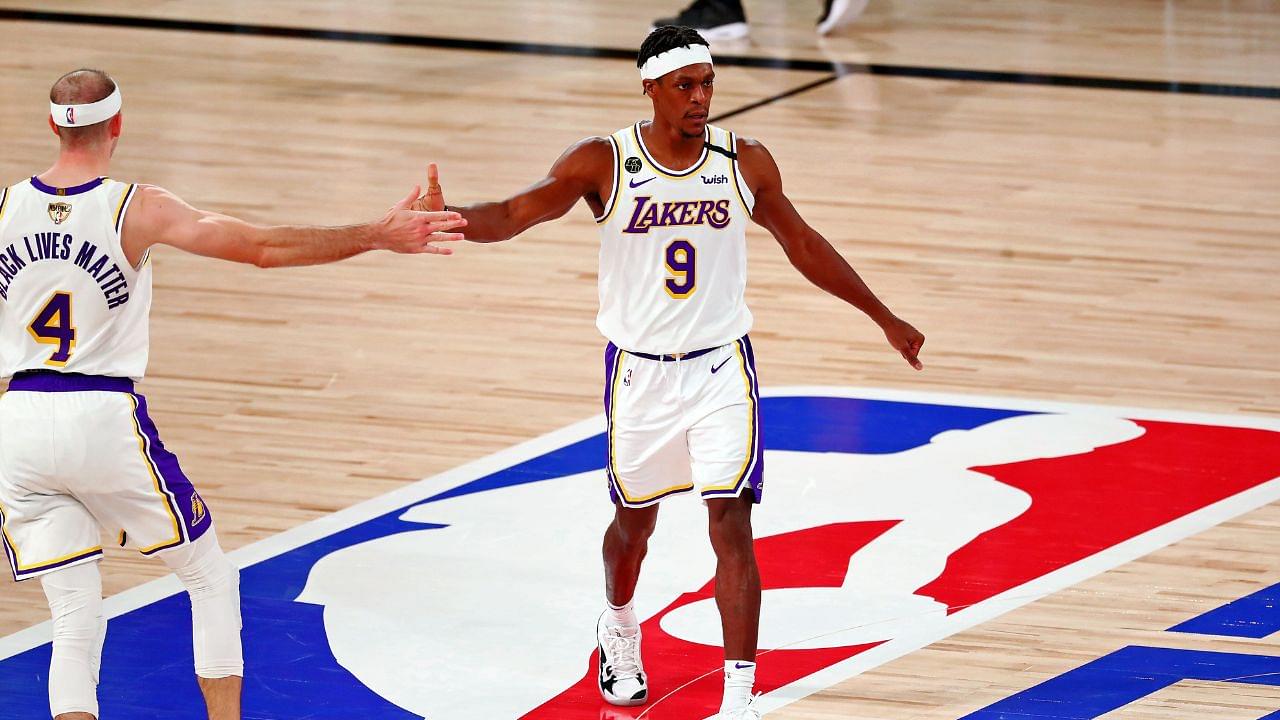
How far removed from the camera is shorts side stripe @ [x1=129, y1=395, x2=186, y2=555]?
3.99m

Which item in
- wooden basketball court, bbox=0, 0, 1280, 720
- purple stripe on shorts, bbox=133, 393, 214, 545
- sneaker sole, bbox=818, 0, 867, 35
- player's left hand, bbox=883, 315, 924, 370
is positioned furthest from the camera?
sneaker sole, bbox=818, 0, 867, 35

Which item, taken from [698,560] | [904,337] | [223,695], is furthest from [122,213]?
[698,560]

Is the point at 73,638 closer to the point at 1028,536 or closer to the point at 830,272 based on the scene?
the point at 830,272

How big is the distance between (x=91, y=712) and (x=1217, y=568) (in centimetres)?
314

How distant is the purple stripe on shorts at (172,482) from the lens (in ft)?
13.1

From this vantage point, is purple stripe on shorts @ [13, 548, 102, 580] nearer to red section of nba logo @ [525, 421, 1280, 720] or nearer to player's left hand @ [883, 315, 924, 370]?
red section of nba logo @ [525, 421, 1280, 720]

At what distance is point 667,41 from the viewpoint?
14.5ft

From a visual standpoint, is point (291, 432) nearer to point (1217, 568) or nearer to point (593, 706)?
point (593, 706)

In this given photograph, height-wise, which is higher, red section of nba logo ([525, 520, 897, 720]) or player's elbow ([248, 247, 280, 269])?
player's elbow ([248, 247, 280, 269])

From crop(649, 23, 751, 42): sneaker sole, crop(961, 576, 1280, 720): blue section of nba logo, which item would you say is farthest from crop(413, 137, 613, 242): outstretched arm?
crop(649, 23, 751, 42): sneaker sole

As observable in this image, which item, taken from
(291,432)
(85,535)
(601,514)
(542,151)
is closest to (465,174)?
(542,151)

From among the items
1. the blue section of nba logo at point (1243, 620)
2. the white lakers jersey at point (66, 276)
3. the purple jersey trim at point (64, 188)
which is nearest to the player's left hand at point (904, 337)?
the blue section of nba logo at point (1243, 620)

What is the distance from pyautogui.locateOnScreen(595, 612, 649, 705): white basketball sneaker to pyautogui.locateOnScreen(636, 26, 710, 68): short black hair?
137 cm

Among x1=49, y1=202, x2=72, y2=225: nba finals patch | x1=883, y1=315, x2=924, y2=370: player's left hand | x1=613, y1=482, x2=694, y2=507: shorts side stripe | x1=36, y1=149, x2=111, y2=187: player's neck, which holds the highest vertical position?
x1=36, y1=149, x2=111, y2=187: player's neck
